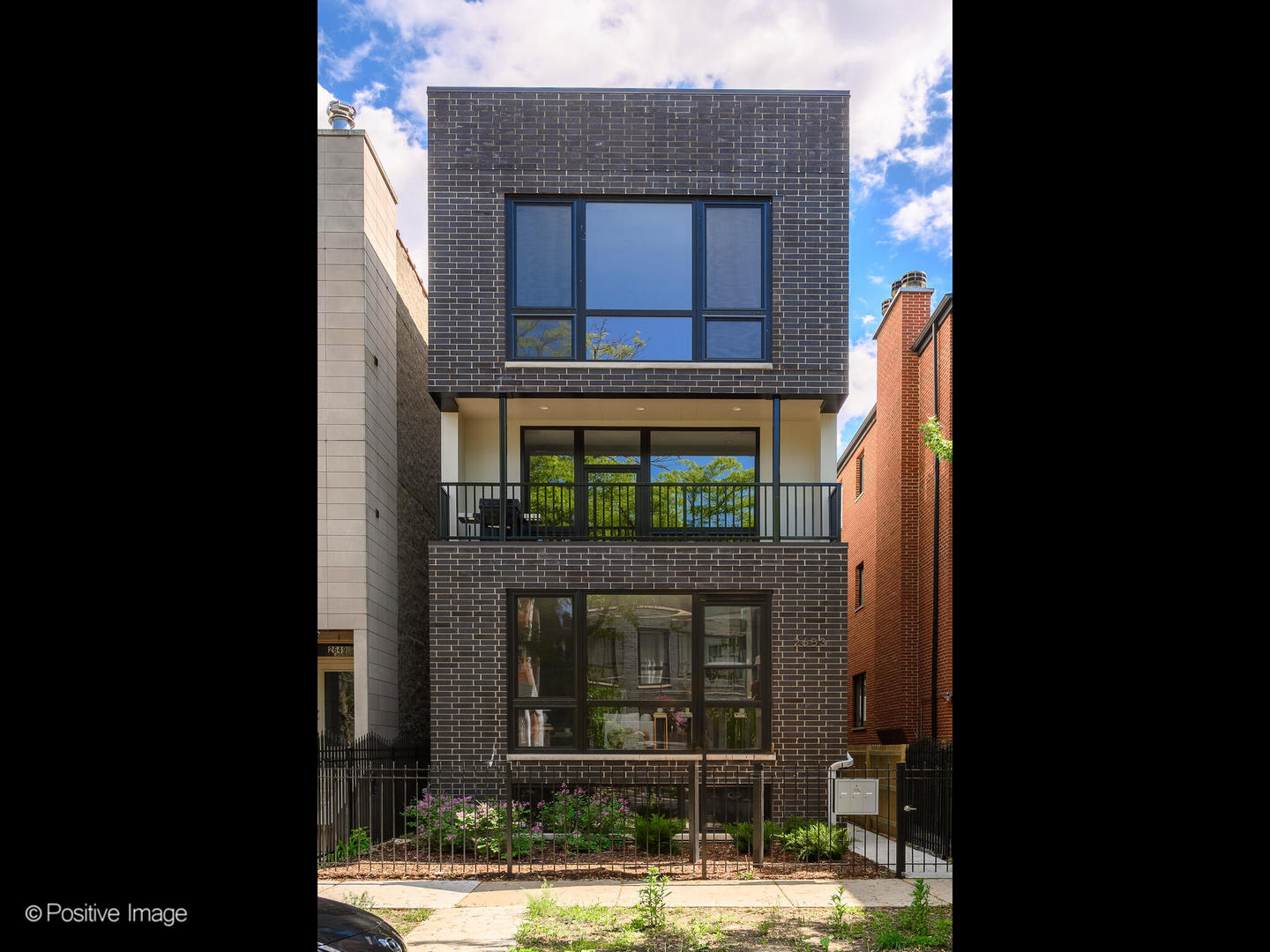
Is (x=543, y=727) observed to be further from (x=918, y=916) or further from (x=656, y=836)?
(x=918, y=916)

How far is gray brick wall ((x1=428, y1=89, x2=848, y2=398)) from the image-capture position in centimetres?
1254

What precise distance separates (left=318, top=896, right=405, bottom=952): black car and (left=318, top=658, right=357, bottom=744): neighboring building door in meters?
9.18

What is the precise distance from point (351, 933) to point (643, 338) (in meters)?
9.28

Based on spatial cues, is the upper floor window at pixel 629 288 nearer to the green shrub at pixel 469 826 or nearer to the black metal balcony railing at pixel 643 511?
the black metal balcony railing at pixel 643 511

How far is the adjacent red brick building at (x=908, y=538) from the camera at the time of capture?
14.4 metres

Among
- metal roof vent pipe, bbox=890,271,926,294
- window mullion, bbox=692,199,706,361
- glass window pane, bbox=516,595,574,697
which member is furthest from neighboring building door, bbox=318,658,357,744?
metal roof vent pipe, bbox=890,271,926,294

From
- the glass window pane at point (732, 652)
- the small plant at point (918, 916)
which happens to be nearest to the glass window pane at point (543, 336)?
the glass window pane at point (732, 652)

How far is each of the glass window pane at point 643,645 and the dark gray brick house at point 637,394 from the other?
0.08 ft

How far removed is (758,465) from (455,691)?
505cm

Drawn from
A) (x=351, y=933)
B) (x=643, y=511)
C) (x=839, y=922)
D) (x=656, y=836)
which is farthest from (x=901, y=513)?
(x=351, y=933)
